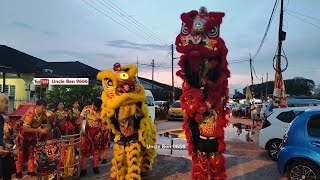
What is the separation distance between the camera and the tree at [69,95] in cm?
1473

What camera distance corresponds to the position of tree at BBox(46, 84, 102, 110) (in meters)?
14.7

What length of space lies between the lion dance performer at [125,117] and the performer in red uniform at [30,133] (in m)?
1.40

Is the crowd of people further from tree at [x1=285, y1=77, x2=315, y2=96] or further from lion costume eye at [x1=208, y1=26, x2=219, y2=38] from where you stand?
tree at [x1=285, y1=77, x2=315, y2=96]

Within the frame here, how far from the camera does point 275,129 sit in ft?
35.4

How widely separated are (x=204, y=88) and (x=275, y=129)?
5.16m

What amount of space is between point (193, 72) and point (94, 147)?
10.4 feet

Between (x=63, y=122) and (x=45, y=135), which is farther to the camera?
→ (x=63, y=122)

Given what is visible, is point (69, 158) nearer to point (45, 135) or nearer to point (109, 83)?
point (45, 135)

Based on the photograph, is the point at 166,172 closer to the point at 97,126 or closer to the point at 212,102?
the point at 97,126

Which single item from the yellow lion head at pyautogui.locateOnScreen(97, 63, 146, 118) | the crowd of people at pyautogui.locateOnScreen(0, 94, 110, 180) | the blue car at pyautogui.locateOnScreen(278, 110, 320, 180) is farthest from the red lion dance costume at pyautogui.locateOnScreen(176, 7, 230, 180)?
the crowd of people at pyautogui.locateOnScreen(0, 94, 110, 180)

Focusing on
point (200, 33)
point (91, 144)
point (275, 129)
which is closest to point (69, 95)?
point (91, 144)

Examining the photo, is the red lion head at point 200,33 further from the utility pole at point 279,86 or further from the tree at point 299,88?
the tree at point 299,88

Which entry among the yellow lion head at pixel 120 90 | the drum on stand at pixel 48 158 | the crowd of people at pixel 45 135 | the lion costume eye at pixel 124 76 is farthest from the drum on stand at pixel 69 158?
the lion costume eye at pixel 124 76

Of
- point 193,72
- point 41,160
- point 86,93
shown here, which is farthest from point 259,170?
point 86,93
